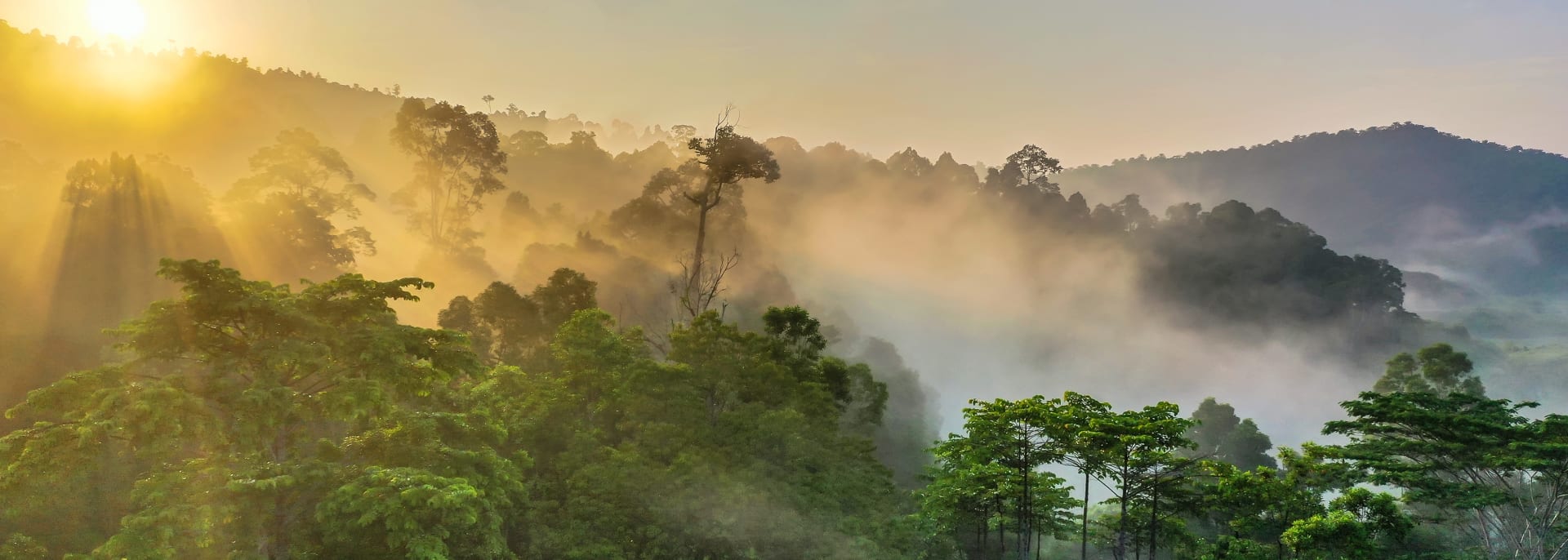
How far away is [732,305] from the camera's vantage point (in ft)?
235

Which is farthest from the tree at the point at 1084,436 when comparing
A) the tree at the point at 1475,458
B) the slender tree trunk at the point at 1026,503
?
the tree at the point at 1475,458

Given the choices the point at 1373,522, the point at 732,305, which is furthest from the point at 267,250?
the point at 1373,522

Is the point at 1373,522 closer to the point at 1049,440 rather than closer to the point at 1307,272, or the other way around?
the point at 1049,440

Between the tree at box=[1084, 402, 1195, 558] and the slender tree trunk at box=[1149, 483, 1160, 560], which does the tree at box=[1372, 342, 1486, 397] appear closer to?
the slender tree trunk at box=[1149, 483, 1160, 560]

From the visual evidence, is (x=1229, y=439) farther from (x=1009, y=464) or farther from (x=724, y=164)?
(x=724, y=164)

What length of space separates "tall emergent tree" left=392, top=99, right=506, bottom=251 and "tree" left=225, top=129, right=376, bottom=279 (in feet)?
23.9

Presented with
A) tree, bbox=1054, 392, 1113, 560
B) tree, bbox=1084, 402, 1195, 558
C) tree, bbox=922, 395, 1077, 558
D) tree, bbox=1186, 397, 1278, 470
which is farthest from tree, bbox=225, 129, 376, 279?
tree, bbox=1186, 397, 1278, 470

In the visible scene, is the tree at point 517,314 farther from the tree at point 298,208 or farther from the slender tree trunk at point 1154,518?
the slender tree trunk at point 1154,518

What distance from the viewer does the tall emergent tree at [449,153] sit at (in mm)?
68375

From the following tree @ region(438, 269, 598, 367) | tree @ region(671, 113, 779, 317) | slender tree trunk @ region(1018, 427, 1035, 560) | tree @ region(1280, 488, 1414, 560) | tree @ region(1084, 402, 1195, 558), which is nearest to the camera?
tree @ region(1084, 402, 1195, 558)

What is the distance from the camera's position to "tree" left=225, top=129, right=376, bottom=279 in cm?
5066

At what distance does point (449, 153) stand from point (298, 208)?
19.2m

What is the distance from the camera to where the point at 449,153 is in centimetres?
7075

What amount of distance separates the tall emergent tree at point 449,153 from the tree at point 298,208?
7.30 metres
